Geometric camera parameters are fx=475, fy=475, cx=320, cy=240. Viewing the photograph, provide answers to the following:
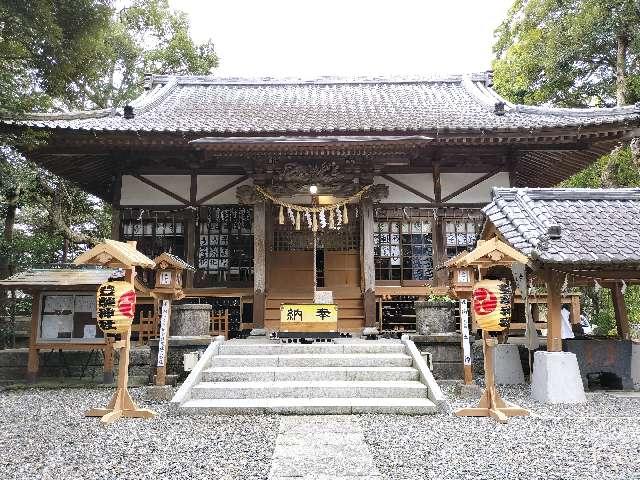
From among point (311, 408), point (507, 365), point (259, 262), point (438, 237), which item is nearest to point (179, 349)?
point (259, 262)

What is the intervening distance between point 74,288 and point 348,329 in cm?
596

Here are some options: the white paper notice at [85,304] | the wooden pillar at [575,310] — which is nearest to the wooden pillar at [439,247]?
the wooden pillar at [575,310]

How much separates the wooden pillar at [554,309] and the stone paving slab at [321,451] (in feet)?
A: 12.3

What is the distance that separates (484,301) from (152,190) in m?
8.96

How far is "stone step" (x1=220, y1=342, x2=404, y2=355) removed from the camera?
839cm

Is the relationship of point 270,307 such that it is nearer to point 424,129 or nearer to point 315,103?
point 424,129

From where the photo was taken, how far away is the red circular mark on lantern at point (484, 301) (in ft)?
21.4

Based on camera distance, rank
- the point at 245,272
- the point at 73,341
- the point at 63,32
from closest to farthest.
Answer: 1. the point at 63,32
2. the point at 73,341
3. the point at 245,272

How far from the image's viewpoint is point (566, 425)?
19.6 ft

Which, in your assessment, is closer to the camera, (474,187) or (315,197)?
(315,197)

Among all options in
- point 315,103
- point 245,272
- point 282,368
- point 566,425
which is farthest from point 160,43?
point 566,425

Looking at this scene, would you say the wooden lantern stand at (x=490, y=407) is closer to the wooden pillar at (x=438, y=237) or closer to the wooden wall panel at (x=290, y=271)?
the wooden pillar at (x=438, y=237)

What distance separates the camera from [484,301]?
21.6ft

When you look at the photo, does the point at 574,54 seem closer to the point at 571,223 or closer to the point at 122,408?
the point at 571,223
